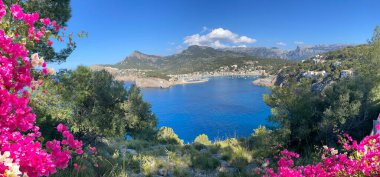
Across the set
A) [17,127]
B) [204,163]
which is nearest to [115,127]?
[204,163]

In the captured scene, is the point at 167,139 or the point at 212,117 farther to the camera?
the point at 212,117

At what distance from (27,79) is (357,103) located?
13316mm

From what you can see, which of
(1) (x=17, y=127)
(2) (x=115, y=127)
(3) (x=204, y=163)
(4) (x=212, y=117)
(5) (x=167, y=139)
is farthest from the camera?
(4) (x=212, y=117)

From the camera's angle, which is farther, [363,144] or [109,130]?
[109,130]

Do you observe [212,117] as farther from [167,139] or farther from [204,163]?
[204,163]

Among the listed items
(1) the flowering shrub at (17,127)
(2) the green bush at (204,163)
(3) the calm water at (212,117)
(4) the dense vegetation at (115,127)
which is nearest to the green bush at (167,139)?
(4) the dense vegetation at (115,127)

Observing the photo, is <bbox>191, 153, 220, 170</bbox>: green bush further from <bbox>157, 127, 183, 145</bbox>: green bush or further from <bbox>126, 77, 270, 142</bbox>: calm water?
<bbox>126, 77, 270, 142</bbox>: calm water

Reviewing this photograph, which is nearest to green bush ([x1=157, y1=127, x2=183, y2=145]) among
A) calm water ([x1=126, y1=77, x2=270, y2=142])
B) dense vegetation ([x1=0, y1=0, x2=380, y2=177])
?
dense vegetation ([x1=0, y1=0, x2=380, y2=177])

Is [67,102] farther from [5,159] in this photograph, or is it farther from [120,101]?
[120,101]

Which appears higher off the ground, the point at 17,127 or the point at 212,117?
the point at 17,127

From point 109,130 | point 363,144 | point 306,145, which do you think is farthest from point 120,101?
point 363,144

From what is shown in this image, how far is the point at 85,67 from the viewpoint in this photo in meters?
19.1

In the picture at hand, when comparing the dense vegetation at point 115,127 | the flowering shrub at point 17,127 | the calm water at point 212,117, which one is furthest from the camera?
the calm water at point 212,117

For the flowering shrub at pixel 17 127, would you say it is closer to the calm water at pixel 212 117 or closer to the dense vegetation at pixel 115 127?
the dense vegetation at pixel 115 127
